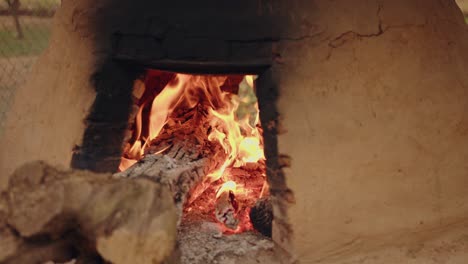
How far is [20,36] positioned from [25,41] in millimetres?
262

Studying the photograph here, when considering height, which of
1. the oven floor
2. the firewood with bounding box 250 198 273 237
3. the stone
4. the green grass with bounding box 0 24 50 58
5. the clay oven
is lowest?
the oven floor

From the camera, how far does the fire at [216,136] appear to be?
3.00 m

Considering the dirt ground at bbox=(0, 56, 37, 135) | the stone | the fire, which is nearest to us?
the stone

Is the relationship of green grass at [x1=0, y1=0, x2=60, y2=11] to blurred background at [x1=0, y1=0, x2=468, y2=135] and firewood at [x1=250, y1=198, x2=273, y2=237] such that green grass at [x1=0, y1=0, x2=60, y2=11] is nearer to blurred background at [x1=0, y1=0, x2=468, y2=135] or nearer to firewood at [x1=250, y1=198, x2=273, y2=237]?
blurred background at [x1=0, y1=0, x2=468, y2=135]

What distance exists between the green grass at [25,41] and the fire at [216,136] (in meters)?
5.30

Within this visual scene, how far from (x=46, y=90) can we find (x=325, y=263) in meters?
1.99

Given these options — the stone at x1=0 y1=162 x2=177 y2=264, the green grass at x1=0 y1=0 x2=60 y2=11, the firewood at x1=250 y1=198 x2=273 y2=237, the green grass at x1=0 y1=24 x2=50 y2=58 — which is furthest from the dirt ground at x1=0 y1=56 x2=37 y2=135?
the stone at x1=0 y1=162 x2=177 y2=264

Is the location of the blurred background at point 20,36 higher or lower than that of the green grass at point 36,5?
lower

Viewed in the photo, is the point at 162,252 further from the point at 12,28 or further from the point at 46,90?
the point at 12,28

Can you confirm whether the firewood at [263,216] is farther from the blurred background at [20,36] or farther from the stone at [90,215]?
the blurred background at [20,36]

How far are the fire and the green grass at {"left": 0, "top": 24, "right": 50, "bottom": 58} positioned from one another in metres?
5.30

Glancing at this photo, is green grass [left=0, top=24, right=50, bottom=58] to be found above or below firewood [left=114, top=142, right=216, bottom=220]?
above

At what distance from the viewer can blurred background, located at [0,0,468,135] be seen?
23.2ft

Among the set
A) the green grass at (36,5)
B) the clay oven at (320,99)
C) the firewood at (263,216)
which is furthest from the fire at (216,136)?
the green grass at (36,5)
